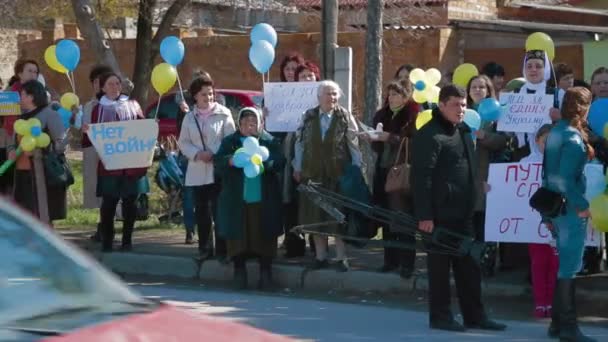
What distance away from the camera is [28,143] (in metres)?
11.6

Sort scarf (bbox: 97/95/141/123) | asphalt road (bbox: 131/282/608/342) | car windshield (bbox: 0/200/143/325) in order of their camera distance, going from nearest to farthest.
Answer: car windshield (bbox: 0/200/143/325), asphalt road (bbox: 131/282/608/342), scarf (bbox: 97/95/141/123)

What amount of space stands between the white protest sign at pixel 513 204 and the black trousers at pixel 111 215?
13.5 feet

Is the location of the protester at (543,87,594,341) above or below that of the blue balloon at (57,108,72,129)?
below

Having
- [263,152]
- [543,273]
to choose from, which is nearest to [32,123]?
[263,152]

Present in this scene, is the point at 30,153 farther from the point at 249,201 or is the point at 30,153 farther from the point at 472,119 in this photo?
the point at 472,119

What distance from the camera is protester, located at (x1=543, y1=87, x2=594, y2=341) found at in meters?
8.19

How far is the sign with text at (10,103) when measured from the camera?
1209 centimetres

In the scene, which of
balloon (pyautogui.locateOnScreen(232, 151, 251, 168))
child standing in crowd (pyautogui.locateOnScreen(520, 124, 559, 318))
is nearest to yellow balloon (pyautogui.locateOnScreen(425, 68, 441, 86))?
child standing in crowd (pyautogui.locateOnScreen(520, 124, 559, 318))

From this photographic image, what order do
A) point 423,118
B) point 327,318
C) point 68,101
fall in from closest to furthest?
point 327,318 < point 423,118 < point 68,101

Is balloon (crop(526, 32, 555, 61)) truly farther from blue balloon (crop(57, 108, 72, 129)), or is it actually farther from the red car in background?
the red car in background

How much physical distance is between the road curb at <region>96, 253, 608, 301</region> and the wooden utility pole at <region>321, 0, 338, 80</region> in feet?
9.10

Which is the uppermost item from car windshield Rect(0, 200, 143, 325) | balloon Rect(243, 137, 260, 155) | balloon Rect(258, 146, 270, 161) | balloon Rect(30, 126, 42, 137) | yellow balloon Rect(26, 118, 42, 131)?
yellow balloon Rect(26, 118, 42, 131)

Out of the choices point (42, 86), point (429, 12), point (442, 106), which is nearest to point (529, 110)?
point (442, 106)

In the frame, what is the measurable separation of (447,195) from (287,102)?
320cm
